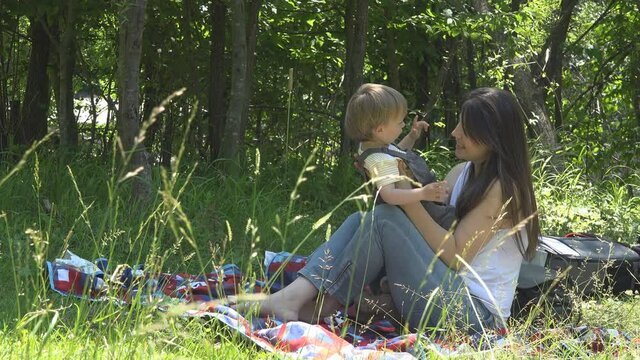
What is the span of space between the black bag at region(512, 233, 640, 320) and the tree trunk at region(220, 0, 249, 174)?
8.73ft

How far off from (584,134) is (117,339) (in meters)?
8.08

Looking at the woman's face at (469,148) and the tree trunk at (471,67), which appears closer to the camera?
the woman's face at (469,148)

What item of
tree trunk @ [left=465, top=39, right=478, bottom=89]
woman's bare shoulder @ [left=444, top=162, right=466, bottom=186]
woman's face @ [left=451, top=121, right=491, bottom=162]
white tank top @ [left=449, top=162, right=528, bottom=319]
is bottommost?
white tank top @ [left=449, top=162, right=528, bottom=319]

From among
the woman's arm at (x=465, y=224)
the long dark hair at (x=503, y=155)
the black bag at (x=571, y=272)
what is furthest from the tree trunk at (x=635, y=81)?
the woman's arm at (x=465, y=224)

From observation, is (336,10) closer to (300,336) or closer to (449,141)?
(449,141)

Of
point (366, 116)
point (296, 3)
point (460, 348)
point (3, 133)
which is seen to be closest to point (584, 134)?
point (296, 3)

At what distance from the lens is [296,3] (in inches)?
318

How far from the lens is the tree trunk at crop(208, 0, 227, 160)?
25.5ft

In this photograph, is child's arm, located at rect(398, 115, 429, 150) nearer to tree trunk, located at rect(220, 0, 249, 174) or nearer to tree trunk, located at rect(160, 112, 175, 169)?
tree trunk, located at rect(220, 0, 249, 174)

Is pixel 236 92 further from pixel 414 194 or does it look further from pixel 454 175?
pixel 414 194

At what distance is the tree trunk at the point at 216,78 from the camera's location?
776 centimetres

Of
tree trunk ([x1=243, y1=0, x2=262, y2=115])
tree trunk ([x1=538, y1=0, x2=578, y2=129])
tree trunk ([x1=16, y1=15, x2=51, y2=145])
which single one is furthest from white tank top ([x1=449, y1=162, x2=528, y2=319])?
tree trunk ([x1=538, y1=0, x2=578, y2=129])

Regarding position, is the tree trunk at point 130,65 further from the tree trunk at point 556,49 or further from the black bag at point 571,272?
the tree trunk at point 556,49

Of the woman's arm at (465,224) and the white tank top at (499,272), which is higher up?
the woman's arm at (465,224)
